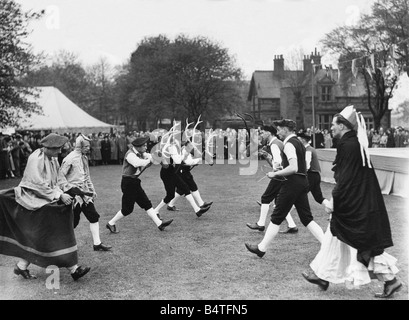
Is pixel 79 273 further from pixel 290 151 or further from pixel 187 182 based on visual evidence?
pixel 187 182

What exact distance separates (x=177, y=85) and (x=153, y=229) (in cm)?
2917

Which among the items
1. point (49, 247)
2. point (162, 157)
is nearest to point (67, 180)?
point (49, 247)

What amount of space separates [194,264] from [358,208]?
2.48m

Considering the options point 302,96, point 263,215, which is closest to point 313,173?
point 263,215

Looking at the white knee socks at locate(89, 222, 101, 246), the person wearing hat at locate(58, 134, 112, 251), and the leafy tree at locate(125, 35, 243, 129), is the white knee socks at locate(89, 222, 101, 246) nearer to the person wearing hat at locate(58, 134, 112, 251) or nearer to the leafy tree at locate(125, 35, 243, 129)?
the person wearing hat at locate(58, 134, 112, 251)

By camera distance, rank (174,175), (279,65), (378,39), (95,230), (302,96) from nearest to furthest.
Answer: (95,230)
(174,175)
(378,39)
(302,96)
(279,65)

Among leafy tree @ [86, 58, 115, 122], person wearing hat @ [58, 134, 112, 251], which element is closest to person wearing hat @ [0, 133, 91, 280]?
person wearing hat @ [58, 134, 112, 251]

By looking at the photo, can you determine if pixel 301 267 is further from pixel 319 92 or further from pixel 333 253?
pixel 319 92

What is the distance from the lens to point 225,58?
37438 millimetres

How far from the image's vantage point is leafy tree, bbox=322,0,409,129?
3334 cm

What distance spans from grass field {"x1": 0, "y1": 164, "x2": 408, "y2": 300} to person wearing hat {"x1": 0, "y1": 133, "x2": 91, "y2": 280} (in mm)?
340

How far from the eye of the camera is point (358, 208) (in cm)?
529

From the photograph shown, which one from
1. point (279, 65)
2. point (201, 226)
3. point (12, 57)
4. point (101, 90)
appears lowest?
point (201, 226)

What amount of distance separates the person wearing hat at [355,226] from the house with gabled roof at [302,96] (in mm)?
41461
